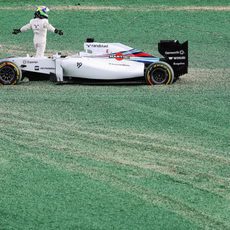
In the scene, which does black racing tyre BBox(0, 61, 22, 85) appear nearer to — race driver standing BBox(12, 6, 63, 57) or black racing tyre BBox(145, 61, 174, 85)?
race driver standing BBox(12, 6, 63, 57)

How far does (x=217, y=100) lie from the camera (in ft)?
54.0

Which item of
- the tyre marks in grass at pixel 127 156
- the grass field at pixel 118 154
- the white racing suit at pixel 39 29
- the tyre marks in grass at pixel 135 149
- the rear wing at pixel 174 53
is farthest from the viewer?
the white racing suit at pixel 39 29

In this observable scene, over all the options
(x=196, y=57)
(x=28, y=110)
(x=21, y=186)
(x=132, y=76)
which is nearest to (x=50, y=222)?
(x=21, y=186)

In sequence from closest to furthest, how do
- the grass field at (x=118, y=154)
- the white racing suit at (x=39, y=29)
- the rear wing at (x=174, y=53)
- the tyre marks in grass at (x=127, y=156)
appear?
the grass field at (x=118, y=154), the tyre marks in grass at (x=127, y=156), the rear wing at (x=174, y=53), the white racing suit at (x=39, y=29)

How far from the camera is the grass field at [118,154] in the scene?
9688mm

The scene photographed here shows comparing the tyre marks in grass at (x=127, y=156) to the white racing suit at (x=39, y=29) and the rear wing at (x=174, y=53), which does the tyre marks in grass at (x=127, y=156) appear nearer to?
the rear wing at (x=174, y=53)

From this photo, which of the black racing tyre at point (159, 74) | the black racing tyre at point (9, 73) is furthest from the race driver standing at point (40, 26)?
the black racing tyre at point (159, 74)

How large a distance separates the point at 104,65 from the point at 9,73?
75.3 inches

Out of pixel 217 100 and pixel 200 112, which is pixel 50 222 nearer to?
pixel 200 112

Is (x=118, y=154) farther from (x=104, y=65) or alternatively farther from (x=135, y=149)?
(x=104, y=65)

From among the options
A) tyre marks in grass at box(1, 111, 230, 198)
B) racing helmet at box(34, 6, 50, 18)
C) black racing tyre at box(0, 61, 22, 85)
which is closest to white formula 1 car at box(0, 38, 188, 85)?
black racing tyre at box(0, 61, 22, 85)

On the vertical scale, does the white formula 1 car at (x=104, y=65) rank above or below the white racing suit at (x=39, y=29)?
below

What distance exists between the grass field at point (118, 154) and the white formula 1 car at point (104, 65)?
0.25 metres

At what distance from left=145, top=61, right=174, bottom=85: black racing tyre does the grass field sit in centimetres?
22
